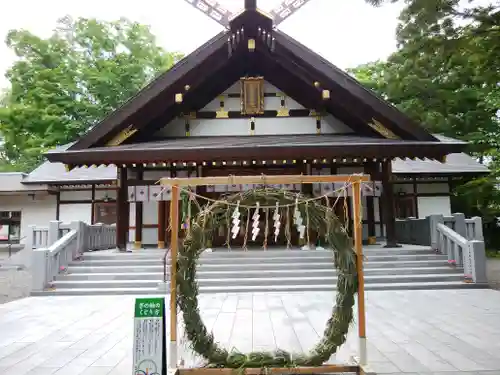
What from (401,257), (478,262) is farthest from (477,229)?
(401,257)

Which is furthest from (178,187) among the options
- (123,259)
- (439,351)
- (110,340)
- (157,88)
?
(157,88)

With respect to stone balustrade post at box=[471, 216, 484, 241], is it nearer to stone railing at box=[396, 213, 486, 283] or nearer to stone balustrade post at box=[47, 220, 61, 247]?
stone railing at box=[396, 213, 486, 283]

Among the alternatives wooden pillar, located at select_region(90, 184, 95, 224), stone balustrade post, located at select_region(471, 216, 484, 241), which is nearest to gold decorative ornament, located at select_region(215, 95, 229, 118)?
wooden pillar, located at select_region(90, 184, 95, 224)

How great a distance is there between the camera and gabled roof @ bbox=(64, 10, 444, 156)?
449 inches

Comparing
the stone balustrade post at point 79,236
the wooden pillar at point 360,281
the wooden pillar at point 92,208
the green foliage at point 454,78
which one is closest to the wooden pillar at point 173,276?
the wooden pillar at point 360,281

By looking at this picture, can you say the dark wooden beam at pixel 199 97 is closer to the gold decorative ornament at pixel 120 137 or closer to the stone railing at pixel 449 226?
the gold decorative ornament at pixel 120 137

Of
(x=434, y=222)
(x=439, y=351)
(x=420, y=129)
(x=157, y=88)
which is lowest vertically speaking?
(x=439, y=351)

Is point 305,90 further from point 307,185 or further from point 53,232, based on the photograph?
point 53,232

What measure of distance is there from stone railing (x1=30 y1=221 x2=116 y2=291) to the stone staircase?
0.27 m

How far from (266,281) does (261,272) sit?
0.43 meters

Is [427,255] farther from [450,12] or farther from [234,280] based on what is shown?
[450,12]

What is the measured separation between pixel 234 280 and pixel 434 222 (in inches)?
249

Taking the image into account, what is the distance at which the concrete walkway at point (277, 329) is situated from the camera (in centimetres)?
465

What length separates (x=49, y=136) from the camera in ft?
73.8
